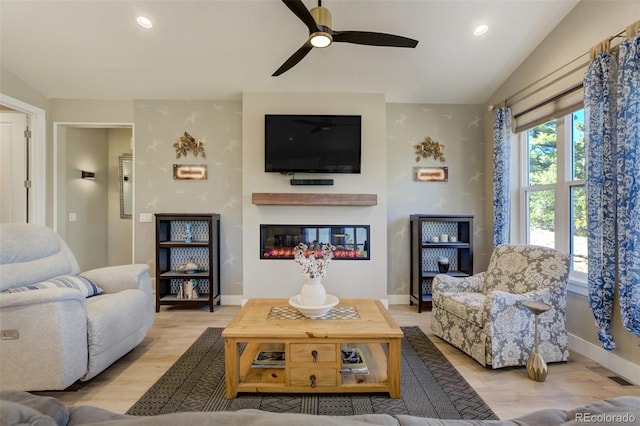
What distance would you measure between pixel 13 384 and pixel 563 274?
3.92m

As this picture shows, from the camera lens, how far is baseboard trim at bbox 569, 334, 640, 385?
7.19ft

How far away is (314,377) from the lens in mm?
1979

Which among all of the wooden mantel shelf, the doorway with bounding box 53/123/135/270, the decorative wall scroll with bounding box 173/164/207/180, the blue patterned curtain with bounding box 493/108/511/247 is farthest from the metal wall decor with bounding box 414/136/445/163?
the doorway with bounding box 53/123/135/270

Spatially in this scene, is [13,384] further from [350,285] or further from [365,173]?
[365,173]

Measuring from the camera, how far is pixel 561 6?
9.11 ft

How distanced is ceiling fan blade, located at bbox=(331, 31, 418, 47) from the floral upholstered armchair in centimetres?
210

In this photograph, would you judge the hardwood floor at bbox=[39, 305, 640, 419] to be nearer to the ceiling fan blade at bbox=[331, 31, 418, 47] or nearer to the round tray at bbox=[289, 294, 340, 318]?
the round tray at bbox=[289, 294, 340, 318]

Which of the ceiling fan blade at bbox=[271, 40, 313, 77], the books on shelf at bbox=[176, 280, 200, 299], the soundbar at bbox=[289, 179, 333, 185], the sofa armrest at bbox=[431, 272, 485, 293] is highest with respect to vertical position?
the ceiling fan blade at bbox=[271, 40, 313, 77]

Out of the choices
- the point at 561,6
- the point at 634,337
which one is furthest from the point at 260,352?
the point at 561,6

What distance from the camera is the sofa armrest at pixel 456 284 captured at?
2967 mm

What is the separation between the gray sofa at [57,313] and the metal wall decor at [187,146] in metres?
1.82

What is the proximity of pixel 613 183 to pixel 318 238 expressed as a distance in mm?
2810

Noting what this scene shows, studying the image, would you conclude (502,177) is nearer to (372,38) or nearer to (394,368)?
(372,38)

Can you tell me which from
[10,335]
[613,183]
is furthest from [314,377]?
[613,183]
